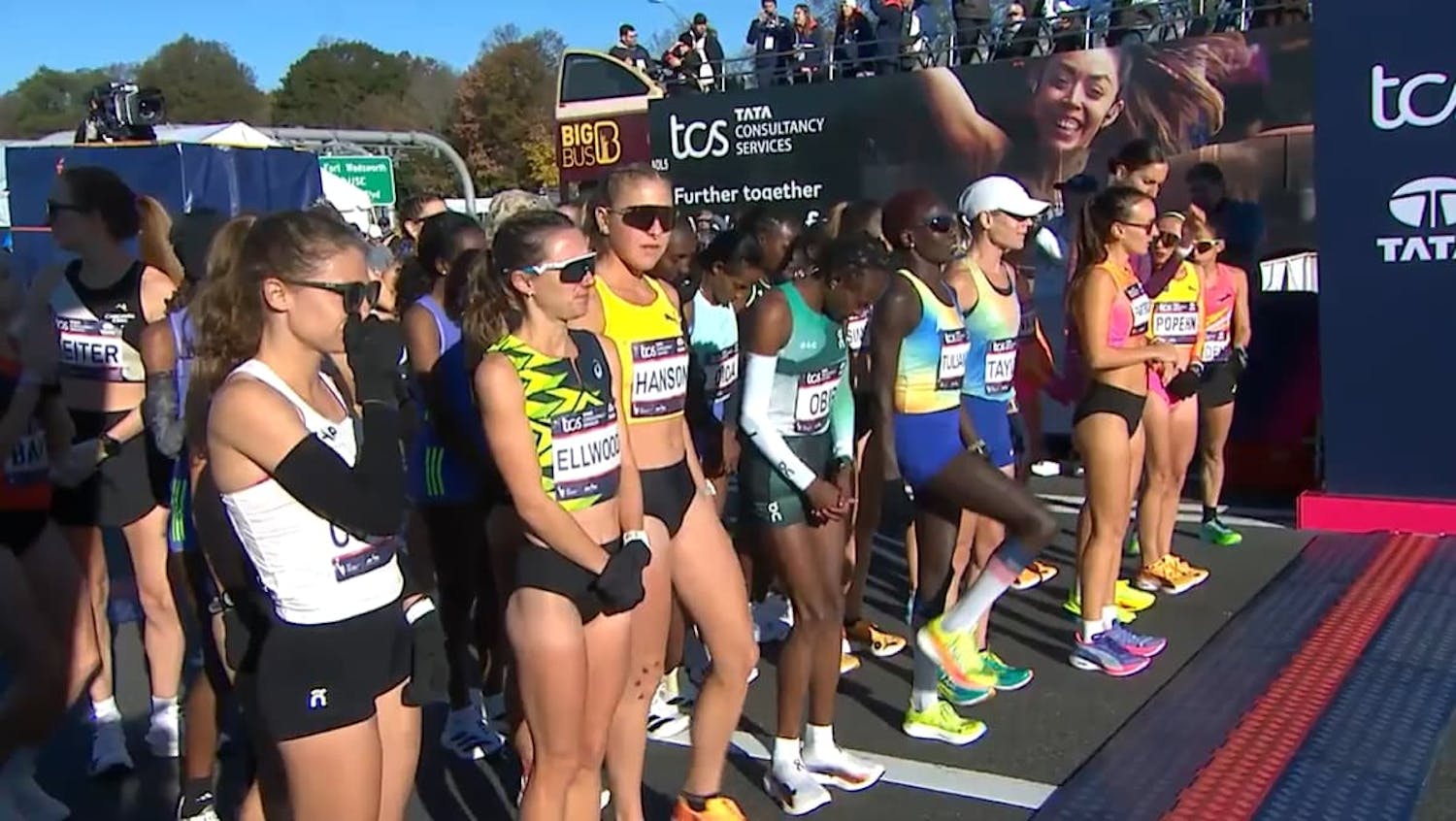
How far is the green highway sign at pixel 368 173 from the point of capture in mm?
25469

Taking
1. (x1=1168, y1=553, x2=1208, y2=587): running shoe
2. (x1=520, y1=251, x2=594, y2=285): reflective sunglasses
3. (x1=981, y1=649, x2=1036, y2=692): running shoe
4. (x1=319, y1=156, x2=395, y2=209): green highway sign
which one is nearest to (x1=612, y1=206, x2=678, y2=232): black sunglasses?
(x1=520, y1=251, x2=594, y2=285): reflective sunglasses

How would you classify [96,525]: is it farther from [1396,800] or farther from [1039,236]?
[1039,236]

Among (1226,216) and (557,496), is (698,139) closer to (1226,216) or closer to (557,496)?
(1226,216)

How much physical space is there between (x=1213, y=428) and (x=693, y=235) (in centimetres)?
316

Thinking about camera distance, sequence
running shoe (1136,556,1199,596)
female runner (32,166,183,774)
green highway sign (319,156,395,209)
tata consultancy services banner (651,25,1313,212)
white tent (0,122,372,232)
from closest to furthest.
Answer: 1. female runner (32,166,183,774)
2. running shoe (1136,556,1199,596)
3. tata consultancy services banner (651,25,1313,212)
4. white tent (0,122,372,232)
5. green highway sign (319,156,395,209)

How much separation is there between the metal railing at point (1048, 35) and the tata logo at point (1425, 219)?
3.14 m

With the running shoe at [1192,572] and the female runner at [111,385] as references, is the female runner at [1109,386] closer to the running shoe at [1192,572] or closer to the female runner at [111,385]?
the running shoe at [1192,572]

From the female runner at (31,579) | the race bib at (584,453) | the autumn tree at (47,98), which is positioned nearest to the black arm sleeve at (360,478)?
the race bib at (584,453)

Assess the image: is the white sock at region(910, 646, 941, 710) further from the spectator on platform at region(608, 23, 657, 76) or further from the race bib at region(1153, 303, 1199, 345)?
the spectator on platform at region(608, 23, 657, 76)

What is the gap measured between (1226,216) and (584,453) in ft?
20.1

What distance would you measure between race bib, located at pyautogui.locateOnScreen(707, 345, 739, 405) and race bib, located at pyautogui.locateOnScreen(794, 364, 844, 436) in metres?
1.01

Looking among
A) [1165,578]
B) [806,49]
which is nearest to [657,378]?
[1165,578]

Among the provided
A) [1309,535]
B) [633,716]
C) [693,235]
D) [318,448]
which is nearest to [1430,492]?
[1309,535]

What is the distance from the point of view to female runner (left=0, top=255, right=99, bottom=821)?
408 centimetres
